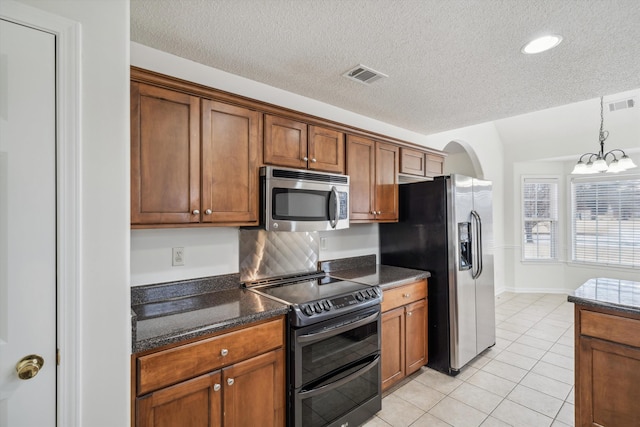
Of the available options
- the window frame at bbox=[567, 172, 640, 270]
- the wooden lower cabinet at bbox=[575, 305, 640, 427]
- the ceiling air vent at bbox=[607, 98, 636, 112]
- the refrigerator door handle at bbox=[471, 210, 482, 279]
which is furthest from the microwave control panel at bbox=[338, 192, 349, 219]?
the window frame at bbox=[567, 172, 640, 270]

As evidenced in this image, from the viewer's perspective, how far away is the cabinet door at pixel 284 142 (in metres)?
2.17

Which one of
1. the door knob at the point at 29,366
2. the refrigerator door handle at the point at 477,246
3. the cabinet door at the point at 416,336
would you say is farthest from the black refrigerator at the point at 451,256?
the door knob at the point at 29,366

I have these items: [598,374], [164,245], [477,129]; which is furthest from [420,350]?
[477,129]

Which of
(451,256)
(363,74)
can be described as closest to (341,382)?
(451,256)

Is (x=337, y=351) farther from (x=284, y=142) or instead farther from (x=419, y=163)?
(x=419, y=163)

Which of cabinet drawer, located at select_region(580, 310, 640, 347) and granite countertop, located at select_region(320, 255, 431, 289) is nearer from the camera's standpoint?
cabinet drawer, located at select_region(580, 310, 640, 347)

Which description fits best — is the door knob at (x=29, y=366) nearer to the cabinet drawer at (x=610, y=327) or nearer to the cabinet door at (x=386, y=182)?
the cabinet door at (x=386, y=182)

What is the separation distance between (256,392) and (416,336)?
1.66 metres

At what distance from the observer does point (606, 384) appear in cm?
183

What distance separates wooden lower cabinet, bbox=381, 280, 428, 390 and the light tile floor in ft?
0.55

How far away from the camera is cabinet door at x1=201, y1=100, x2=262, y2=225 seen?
1881 mm

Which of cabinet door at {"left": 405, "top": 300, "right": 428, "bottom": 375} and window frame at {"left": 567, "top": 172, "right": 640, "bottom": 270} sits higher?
window frame at {"left": 567, "top": 172, "right": 640, "bottom": 270}

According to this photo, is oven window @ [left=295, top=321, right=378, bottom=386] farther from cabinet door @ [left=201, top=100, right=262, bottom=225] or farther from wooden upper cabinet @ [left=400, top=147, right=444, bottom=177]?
wooden upper cabinet @ [left=400, top=147, right=444, bottom=177]

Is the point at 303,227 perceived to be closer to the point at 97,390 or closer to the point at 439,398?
the point at 97,390
